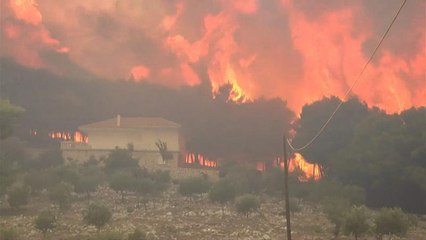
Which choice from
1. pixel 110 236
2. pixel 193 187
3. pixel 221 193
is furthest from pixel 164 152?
pixel 110 236

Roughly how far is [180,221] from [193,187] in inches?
416

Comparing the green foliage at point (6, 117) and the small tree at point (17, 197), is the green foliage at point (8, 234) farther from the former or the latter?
the small tree at point (17, 197)

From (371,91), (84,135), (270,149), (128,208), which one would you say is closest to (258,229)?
(128,208)

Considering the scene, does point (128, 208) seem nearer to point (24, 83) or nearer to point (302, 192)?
point (302, 192)

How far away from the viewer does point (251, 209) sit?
37.7m

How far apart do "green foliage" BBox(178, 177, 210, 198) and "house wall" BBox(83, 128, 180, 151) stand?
57.8 ft

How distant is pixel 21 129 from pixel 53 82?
11.6 metres

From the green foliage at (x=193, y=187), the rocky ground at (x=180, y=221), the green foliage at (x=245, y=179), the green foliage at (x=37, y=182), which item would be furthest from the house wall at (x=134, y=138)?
the rocky ground at (x=180, y=221)

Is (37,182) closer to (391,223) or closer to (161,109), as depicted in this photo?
(391,223)

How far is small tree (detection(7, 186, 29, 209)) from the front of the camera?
3738 centimetres

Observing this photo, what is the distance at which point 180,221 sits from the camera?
34.0 m

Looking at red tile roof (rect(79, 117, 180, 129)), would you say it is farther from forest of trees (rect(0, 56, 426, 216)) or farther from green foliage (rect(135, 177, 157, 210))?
green foliage (rect(135, 177, 157, 210))

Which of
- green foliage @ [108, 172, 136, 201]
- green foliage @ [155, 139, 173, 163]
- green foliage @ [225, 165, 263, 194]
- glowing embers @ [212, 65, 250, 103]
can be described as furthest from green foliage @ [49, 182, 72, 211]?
glowing embers @ [212, 65, 250, 103]

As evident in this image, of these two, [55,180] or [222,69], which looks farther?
[222,69]
